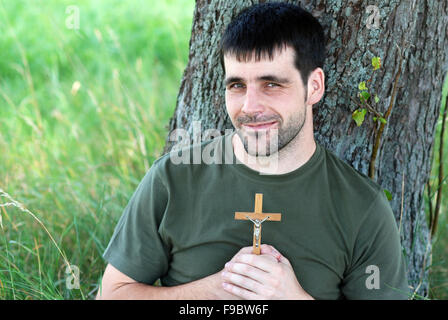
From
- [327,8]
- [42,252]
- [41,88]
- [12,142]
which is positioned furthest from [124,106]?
[327,8]

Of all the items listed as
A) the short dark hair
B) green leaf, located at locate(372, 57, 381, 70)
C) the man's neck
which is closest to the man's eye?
the short dark hair

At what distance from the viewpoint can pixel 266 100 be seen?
7.36 ft

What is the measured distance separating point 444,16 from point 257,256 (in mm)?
1585

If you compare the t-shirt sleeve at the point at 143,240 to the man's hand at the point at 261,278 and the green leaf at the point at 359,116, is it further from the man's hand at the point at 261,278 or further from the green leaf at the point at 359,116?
the green leaf at the point at 359,116

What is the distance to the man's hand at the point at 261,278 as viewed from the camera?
85.6 inches

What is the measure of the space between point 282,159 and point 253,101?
0.28 m

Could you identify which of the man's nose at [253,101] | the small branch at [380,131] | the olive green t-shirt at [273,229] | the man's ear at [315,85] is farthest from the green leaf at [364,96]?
the man's nose at [253,101]

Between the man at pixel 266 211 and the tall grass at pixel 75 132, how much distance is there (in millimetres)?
468

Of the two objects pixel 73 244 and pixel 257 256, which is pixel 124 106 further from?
pixel 257 256

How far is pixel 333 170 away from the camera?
2.40 m

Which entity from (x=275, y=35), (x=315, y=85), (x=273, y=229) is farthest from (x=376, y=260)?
(x=275, y=35)

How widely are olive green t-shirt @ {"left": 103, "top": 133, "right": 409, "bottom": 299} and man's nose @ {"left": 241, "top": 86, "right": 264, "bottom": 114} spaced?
238 mm

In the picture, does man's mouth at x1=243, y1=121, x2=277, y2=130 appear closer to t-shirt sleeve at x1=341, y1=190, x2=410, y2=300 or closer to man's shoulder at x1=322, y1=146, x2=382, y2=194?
man's shoulder at x1=322, y1=146, x2=382, y2=194

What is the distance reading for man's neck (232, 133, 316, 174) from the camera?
7.61 ft
